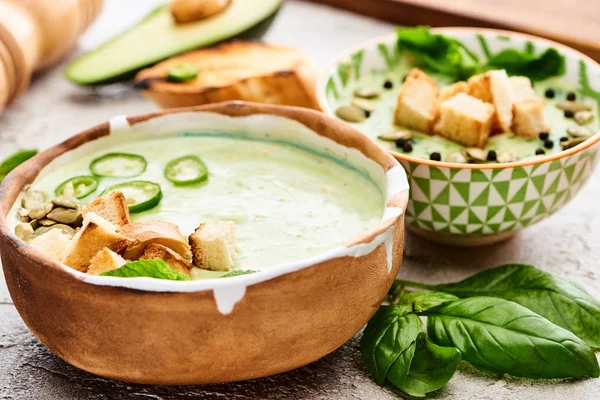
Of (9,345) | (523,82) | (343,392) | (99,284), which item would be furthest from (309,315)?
(523,82)

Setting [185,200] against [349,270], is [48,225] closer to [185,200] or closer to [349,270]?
[185,200]

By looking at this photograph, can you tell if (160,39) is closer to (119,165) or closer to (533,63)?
(119,165)

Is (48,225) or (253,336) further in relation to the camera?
(48,225)

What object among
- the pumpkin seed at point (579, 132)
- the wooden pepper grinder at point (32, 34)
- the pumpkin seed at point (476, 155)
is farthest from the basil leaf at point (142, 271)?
the wooden pepper grinder at point (32, 34)

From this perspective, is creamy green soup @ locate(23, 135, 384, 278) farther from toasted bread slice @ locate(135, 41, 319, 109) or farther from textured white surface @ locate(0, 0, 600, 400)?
toasted bread slice @ locate(135, 41, 319, 109)

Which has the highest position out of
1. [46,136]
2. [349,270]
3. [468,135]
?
[349,270]

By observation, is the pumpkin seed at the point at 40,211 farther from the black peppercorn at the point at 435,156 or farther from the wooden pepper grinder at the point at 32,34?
the wooden pepper grinder at the point at 32,34

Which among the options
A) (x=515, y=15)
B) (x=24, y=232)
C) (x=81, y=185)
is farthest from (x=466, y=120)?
(x=515, y=15)
